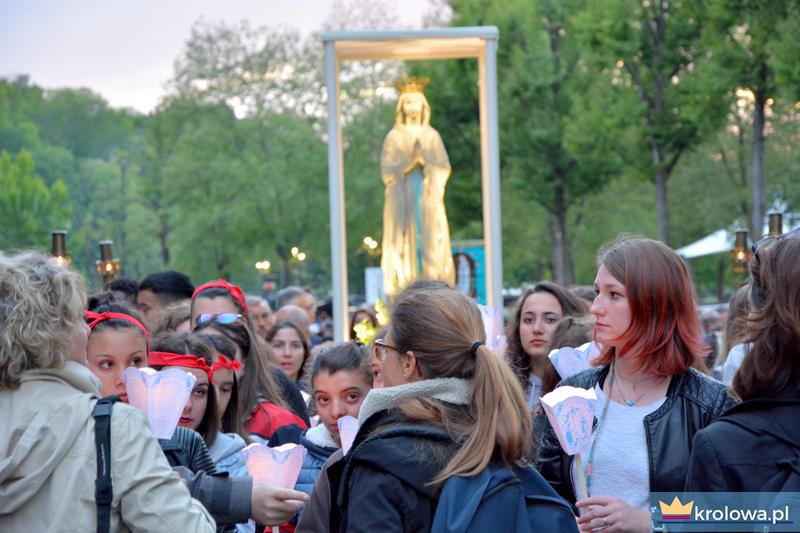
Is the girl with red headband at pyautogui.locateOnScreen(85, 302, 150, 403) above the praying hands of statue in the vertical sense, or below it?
below

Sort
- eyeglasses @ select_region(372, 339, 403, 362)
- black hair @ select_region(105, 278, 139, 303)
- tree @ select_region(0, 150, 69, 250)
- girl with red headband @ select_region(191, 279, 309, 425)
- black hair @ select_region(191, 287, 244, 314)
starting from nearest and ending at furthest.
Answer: eyeglasses @ select_region(372, 339, 403, 362)
girl with red headband @ select_region(191, 279, 309, 425)
black hair @ select_region(191, 287, 244, 314)
black hair @ select_region(105, 278, 139, 303)
tree @ select_region(0, 150, 69, 250)

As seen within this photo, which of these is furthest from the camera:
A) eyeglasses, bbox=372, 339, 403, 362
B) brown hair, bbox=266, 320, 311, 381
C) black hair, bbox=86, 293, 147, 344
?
brown hair, bbox=266, 320, 311, 381

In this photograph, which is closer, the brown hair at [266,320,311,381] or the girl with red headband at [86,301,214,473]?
the girl with red headband at [86,301,214,473]

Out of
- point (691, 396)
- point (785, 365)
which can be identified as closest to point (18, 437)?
point (785, 365)

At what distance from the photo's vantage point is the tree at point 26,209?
171 ft

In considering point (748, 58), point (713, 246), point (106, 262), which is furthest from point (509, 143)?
point (106, 262)

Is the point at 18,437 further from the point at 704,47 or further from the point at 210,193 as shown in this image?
the point at 210,193

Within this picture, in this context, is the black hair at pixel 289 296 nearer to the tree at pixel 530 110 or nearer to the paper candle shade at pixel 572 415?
the paper candle shade at pixel 572 415

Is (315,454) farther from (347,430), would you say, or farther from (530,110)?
(530,110)

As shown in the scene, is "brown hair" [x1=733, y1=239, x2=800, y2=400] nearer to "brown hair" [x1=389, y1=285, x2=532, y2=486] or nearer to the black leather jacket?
"brown hair" [x1=389, y1=285, x2=532, y2=486]

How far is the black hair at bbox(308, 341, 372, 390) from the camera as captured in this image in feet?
15.9

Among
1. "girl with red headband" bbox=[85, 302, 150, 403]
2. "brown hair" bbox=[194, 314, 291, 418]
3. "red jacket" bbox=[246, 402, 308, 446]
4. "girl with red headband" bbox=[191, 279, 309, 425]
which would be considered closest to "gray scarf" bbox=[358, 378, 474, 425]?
"girl with red headband" bbox=[85, 302, 150, 403]

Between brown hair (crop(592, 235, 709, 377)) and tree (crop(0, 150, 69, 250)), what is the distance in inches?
1956

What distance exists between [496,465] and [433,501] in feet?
0.67
